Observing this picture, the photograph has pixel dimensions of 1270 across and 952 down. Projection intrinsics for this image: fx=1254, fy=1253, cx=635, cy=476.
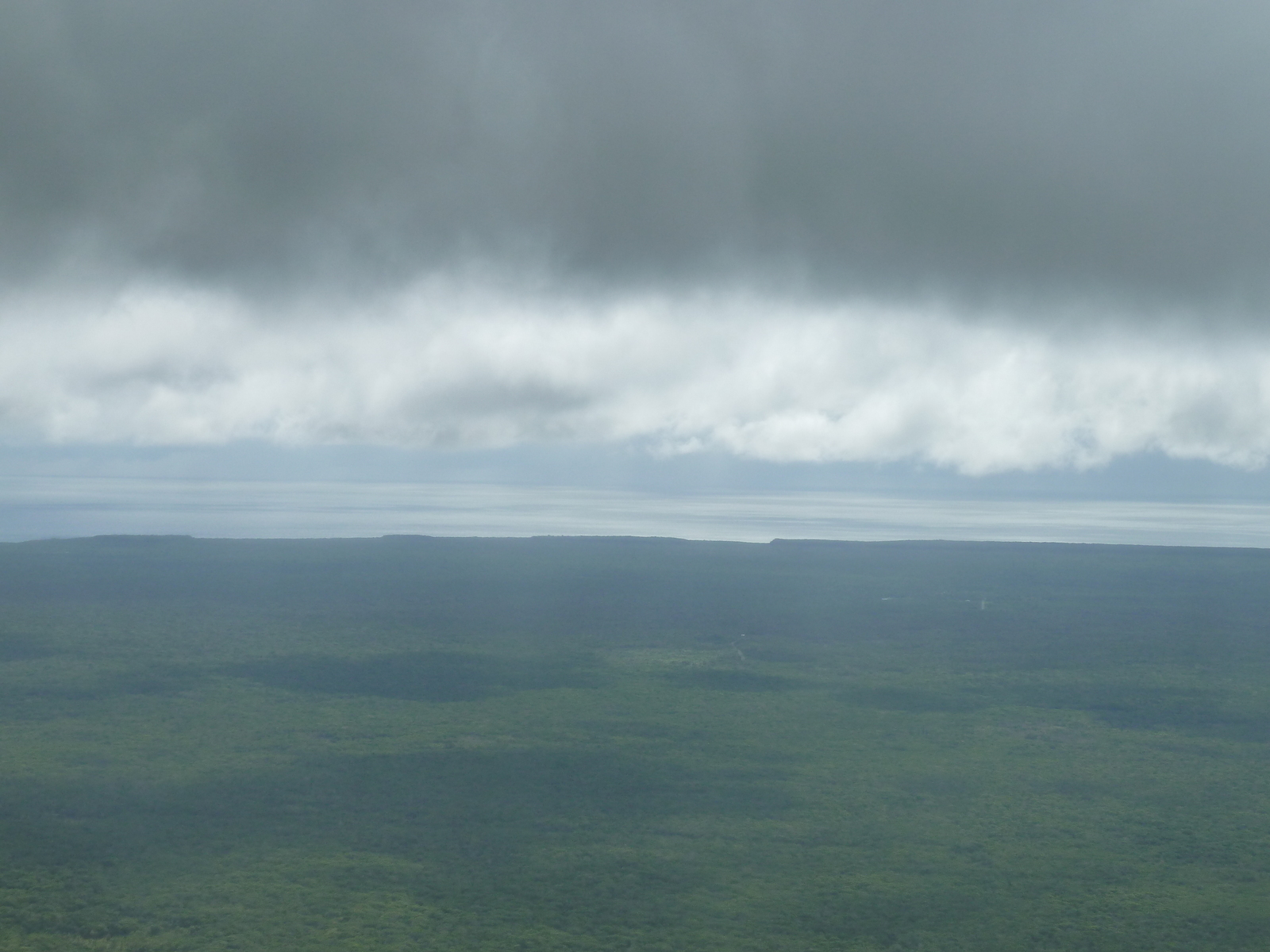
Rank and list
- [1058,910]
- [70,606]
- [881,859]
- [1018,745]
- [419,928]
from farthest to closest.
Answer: [70,606]
[1018,745]
[881,859]
[1058,910]
[419,928]

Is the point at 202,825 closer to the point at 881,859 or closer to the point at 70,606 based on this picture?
the point at 881,859

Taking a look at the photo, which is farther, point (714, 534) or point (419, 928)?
point (714, 534)

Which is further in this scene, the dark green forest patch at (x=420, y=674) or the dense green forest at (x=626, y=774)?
the dark green forest patch at (x=420, y=674)

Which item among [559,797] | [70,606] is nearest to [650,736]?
[559,797]

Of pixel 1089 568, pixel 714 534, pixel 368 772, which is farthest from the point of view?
pixel 714 534

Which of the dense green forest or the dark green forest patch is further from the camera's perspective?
the dark green forest patch

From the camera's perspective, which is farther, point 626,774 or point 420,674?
point 420,674

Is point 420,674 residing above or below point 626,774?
above
